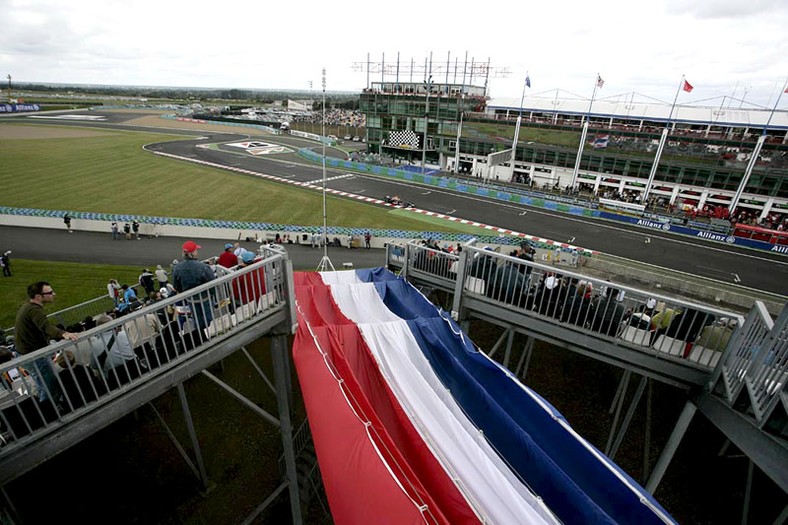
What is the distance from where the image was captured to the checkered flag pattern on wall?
64.6 meters

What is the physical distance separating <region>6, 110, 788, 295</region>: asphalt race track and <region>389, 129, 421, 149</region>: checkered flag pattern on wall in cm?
1519

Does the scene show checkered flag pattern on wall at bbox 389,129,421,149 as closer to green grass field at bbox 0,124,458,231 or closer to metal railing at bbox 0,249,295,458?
green grass field at bbox 0,124,458,231

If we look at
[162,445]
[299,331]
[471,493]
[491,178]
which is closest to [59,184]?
[162,445]

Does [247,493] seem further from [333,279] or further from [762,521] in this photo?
[762,521]

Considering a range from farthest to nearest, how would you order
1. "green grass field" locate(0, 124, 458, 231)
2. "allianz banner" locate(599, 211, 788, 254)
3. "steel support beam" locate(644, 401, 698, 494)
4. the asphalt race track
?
"allianz banner" locate(599, 211, 788, 254), "green grass field" locate(0, 124, 458, 231), the asphalt race track, "steel support beam" locate(644, 401, 698, 494)

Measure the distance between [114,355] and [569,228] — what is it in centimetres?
3989

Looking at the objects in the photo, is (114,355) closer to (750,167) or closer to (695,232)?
(695,232)

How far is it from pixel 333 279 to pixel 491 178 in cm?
5309

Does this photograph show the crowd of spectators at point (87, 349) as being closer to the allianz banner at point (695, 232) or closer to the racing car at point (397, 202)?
the racing car at point (397, 202)

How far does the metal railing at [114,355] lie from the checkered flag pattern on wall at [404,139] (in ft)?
198

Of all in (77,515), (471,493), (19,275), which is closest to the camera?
(471,493)

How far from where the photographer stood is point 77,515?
9.85 m

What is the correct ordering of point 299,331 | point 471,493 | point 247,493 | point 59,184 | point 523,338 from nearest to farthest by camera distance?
point 471,493 → point 299,331 → point 247,493 → point 523,338 → point 59,184

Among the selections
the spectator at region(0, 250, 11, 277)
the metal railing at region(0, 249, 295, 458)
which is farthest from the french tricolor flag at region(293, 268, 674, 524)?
the spectator at region(0, 250, 11, 277)
